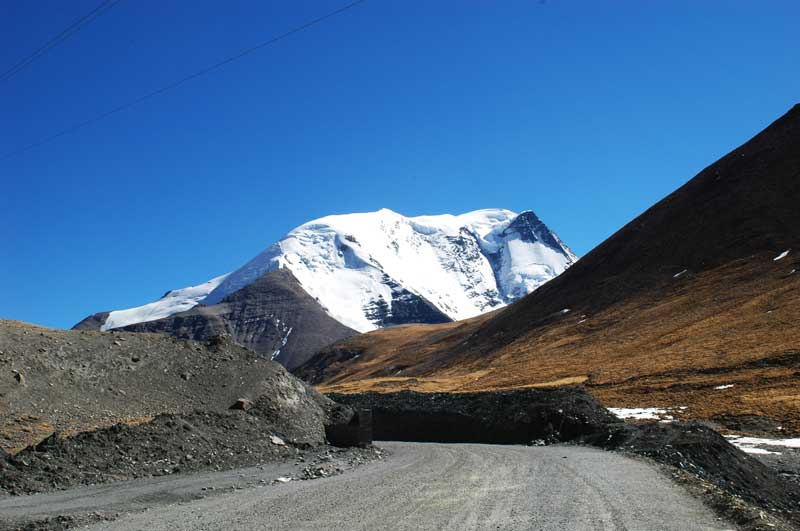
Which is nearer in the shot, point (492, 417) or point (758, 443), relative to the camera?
point (758, 443)

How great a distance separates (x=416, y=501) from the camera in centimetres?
1716

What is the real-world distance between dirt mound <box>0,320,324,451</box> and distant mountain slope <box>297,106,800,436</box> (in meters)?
29.1

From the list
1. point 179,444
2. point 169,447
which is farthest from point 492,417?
point 169,447

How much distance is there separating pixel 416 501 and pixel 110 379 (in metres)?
20.5

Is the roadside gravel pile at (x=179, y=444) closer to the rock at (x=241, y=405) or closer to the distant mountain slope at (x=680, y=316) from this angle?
the rock at (x=241, y=405)

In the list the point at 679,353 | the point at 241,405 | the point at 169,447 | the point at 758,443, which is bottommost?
the point at 758,443

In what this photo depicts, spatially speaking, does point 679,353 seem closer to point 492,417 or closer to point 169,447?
point 492,417

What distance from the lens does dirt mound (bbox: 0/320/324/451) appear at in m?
27.9

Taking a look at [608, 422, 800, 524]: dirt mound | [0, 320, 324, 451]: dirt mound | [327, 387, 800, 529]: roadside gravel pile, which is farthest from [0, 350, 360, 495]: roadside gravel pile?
[608, 422, 800, 524]: dirt mound

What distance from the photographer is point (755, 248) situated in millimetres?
100875

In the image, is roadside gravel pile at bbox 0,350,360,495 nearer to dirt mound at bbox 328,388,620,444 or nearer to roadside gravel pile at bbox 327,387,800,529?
dirt mound at bbox 328,388,620,444

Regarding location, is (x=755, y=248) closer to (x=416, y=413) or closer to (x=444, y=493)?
(x=416, y=413)

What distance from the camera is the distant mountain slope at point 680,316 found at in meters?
59.0

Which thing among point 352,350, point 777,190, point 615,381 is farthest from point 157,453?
point 352,350
